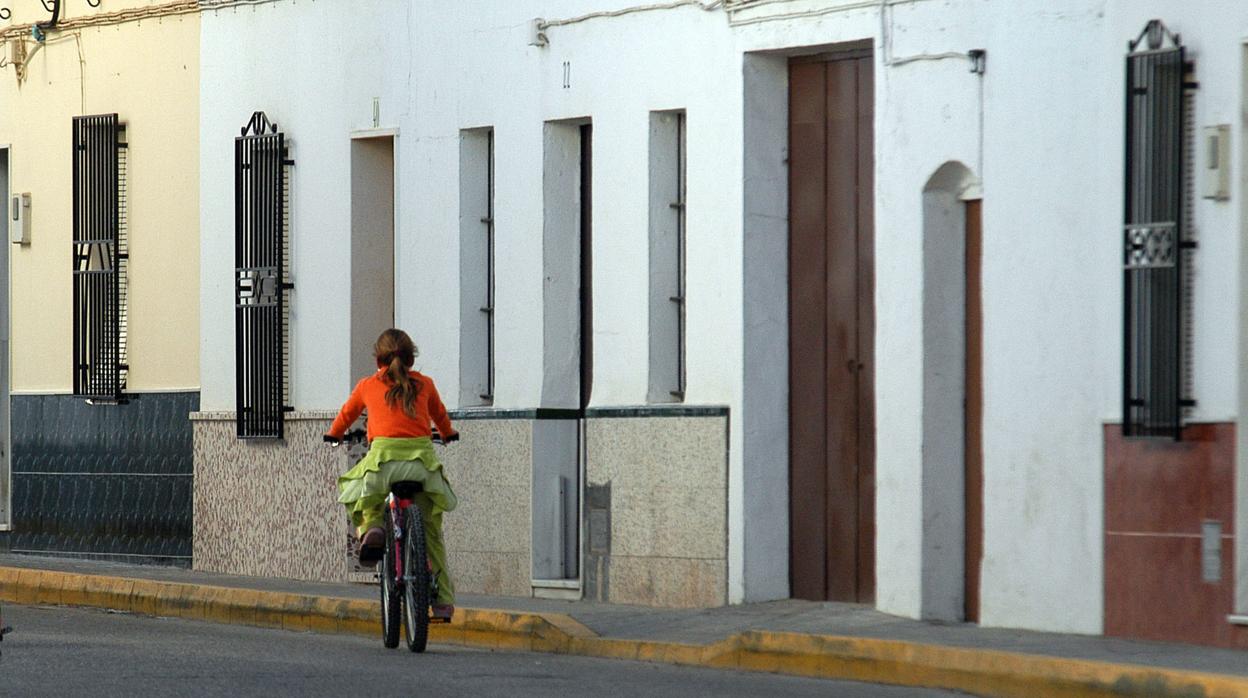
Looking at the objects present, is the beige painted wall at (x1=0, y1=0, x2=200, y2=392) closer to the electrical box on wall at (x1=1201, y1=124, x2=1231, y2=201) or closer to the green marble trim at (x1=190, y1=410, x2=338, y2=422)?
the green marble trim at (x1=190, y1=410, x2=338, y2=422)

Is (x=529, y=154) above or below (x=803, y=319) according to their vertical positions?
above

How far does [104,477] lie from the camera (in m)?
21.2

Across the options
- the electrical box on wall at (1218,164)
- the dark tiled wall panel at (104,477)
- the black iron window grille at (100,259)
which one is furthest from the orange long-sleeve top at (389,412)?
the black iron window grille at (100,259)

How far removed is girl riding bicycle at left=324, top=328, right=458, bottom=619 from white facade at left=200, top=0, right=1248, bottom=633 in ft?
7.87

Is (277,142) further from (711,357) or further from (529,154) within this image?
(711,357)

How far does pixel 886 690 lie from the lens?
12.3 metres

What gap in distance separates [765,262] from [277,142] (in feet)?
16.5

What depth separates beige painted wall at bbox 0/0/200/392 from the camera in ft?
67.3

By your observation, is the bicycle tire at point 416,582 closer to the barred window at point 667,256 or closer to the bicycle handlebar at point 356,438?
the bicycle handlebar at point 356,438

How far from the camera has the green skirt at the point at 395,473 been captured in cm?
1416

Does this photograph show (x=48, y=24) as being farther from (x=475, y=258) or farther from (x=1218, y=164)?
(x=1218, y=164)

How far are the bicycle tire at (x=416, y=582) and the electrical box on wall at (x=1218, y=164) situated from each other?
4.44m

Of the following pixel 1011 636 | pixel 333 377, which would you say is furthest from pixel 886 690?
pixel 333 377

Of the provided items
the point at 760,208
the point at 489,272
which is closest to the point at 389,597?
the point at 760,208
